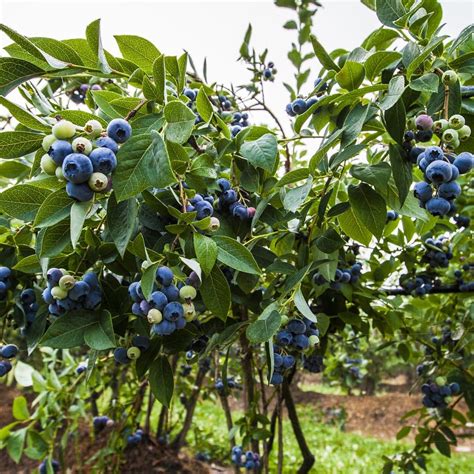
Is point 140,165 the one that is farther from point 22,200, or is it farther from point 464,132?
point 464,132

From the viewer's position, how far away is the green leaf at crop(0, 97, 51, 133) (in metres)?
0.63

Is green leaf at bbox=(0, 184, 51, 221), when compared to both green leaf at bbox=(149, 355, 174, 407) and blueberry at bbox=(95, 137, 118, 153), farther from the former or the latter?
green leaf at bbox=(149, 355, 174, 407)

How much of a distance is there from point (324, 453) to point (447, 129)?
5.34m

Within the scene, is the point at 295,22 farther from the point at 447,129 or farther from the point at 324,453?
the point at 324,453

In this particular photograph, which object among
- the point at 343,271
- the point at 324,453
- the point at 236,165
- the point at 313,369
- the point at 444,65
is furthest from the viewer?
the point at 324,453

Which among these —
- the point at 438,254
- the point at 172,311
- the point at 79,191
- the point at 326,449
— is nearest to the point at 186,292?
the point at 172,311

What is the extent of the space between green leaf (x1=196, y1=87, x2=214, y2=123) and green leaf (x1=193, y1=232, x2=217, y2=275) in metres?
0.24

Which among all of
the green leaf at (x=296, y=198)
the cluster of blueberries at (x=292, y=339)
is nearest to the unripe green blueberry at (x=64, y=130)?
the green leaf at (x=296, y=198)

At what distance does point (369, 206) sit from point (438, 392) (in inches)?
62.1

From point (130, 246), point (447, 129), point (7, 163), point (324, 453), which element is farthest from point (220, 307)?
point (324, 453)

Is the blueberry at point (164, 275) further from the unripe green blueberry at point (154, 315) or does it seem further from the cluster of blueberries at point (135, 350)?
the cluster of blueberries at point (135, 350)

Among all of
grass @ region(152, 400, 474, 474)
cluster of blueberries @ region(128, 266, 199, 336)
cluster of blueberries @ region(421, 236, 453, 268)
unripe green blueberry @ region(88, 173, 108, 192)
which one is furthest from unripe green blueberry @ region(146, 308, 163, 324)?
grass @ region(152, 400, 474, 474)

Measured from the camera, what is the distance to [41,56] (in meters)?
0.66

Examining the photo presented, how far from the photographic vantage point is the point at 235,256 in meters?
0.73
